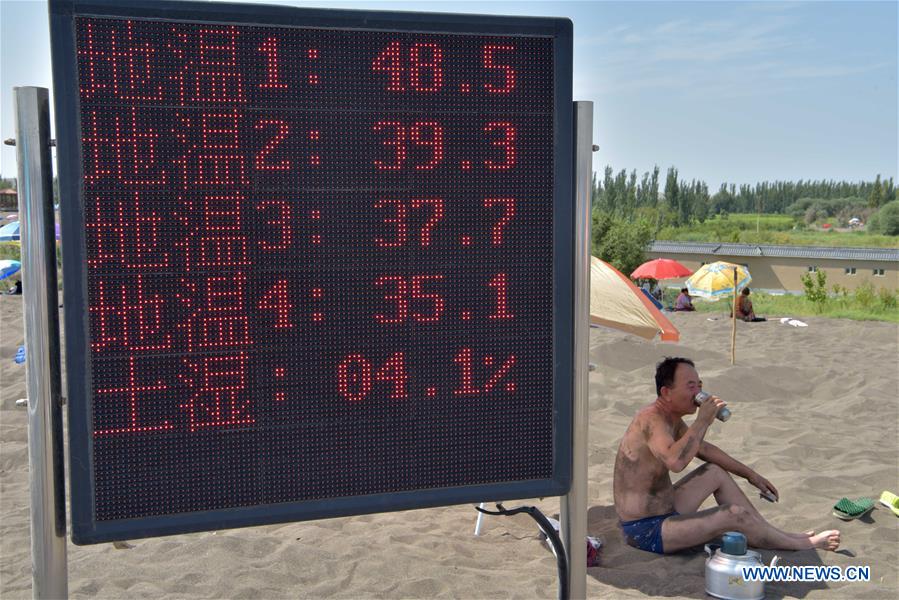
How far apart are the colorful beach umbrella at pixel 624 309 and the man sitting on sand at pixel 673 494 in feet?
6.01

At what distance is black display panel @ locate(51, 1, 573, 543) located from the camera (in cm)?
289

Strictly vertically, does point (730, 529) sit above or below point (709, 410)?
below

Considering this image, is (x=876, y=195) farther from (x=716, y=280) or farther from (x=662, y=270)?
(x=716, y=280)

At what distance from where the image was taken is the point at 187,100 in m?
2.92

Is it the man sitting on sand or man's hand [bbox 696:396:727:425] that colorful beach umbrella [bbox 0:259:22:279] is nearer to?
the man sitting on sand

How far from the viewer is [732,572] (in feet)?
15.6

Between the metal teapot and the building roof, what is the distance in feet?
163

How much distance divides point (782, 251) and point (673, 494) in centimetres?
5115

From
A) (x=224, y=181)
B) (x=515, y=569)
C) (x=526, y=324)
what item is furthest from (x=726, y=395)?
(x=224, y=181)

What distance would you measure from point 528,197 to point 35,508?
2.07m

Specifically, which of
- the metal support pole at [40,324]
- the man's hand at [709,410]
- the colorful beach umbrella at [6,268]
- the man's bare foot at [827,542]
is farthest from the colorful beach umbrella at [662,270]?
the metal support pole at [40,324]

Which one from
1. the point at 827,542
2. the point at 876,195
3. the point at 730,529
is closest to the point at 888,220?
the point at 876,195

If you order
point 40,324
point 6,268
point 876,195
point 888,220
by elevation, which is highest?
point 876,195

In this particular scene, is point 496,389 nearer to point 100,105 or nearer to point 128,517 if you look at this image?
point 128,517
